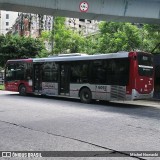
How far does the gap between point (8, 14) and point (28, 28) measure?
5535 cm

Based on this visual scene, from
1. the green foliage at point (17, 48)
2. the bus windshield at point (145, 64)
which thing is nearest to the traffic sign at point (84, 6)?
the bus windshield at point (145, 64)

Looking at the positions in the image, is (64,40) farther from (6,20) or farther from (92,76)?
(6,20)

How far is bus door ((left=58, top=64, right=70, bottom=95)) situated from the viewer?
20.4 metres

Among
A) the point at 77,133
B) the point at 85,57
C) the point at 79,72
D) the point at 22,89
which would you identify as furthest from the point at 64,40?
the point at 77,133

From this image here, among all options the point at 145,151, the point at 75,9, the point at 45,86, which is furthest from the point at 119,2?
the point at 145,151

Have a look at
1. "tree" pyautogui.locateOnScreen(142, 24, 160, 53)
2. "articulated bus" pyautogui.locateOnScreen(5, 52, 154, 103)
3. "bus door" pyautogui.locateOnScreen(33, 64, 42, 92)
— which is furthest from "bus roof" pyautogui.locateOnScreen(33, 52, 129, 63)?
"tree" pyautogui.locateOnScreen(142, 24, 160, 53)

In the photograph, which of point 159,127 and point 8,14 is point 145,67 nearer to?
point 159,127

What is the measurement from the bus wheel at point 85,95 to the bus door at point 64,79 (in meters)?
1.34

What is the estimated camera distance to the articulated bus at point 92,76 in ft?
55.6

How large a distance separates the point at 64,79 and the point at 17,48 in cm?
2213

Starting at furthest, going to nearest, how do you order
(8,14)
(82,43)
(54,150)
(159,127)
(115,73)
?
(8,14) < (82,43) < (115,73) < (159,127) < (54,150)

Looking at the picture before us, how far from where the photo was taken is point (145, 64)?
57.5 ft

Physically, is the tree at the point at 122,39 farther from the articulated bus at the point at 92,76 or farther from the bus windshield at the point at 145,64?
the bus windshield at the point at 145,64

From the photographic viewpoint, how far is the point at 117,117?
507 inches
